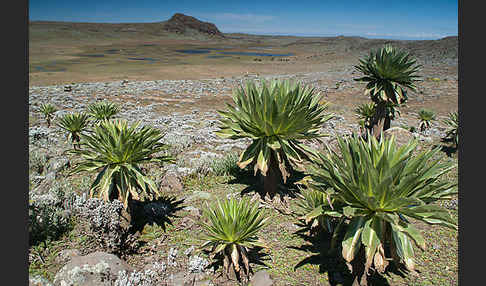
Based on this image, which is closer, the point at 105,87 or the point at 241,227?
the point at 241,227

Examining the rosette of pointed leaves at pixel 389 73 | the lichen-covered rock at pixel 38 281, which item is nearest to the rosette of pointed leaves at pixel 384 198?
the lichen-covered rock at pixel 38 281

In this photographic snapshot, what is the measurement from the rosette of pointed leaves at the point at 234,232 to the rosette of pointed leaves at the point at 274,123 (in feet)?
3.66

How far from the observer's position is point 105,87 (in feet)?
50.9

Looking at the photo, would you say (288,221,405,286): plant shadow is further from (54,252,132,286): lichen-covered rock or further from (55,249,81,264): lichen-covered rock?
(55,249,81,264): lichen-covered rock

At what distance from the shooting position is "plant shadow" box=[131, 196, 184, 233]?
4.58 m

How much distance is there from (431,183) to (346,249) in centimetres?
119

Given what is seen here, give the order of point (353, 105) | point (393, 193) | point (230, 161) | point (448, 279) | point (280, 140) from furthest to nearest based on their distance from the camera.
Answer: point (353, 105)
point (230, 161)
point (280, 140)
point (448, 279)
point (393, 193)

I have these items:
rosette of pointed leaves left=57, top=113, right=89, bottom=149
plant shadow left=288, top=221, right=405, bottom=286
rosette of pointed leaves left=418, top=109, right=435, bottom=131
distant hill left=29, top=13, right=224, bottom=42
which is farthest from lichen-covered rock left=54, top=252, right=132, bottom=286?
distant hill left=29, top=13, right=224, bottom=42

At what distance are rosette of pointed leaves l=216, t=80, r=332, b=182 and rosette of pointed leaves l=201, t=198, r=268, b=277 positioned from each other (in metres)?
1.11

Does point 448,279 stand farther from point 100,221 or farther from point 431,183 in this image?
point 100,221

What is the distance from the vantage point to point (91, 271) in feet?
10.4

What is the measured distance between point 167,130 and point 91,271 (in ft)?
20.6

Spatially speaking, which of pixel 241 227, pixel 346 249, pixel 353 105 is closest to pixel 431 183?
pixel 346 249

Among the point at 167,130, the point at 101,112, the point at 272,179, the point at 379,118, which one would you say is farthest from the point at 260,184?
the point at 101,112
